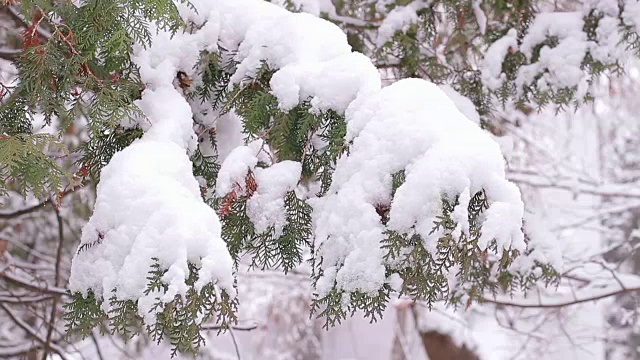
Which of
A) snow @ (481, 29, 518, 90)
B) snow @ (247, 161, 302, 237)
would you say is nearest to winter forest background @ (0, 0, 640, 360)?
snow @ (247, 161, 302, 237)

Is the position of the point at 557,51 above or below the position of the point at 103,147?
above

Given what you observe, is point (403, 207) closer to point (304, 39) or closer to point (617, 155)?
point (304, 39)

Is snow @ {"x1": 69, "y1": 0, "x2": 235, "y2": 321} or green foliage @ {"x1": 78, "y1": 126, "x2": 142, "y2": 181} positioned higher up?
green foliage @ {"x1": 78, "y1": 126, "x2": 142, "y2": 181}

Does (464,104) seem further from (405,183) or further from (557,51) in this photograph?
(405,183)

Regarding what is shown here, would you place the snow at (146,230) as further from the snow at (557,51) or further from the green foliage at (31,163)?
the snow at (557,51)

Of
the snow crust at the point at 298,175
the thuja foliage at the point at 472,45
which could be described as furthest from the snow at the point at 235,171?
the thuja foliage at the point at 472,45

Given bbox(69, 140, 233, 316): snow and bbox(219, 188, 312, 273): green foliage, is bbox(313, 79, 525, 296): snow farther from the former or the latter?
bbox(69, 140, 233, 316): snow

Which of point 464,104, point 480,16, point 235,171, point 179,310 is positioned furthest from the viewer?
point 480,16

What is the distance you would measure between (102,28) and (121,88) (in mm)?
162

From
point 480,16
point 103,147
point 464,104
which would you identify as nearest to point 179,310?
point 103,147

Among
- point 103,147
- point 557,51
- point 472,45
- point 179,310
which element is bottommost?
point 179,310

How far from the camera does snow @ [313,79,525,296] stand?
141 centimetres

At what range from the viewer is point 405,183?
4.76 ft

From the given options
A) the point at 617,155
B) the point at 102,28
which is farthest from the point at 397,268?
the point at 617,155
